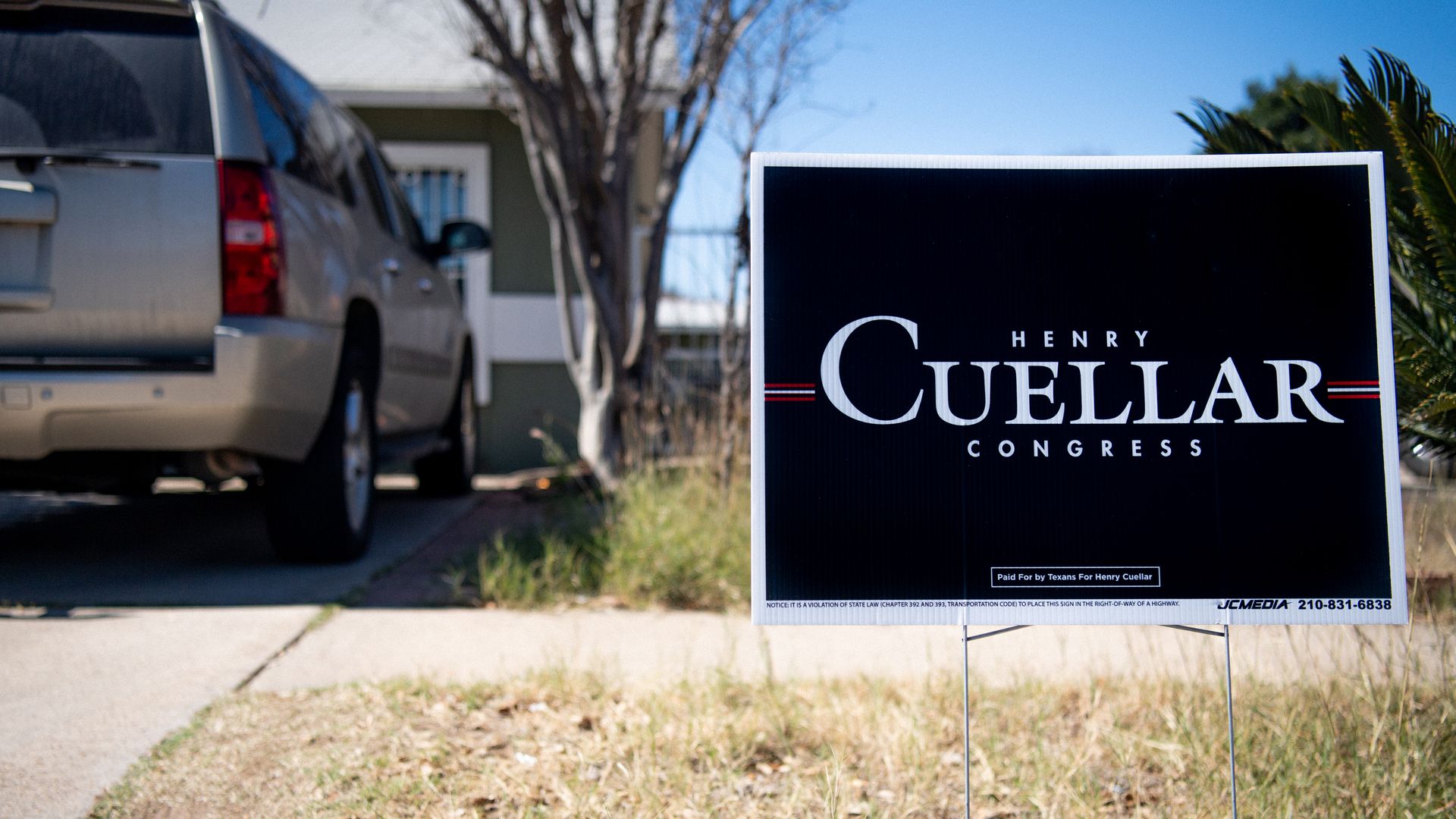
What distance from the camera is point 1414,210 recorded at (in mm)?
3213

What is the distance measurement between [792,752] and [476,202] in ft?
24.8

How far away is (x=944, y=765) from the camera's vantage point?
9.27 ft

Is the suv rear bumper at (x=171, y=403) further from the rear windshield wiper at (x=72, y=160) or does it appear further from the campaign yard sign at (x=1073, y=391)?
the campaign yard sign at (x=1073, y=391)

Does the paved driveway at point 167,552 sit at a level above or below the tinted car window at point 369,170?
below

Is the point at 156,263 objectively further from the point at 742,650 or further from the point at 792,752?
the point at 792,752

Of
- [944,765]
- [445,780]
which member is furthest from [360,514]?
[944,765]

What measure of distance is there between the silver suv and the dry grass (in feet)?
4.64

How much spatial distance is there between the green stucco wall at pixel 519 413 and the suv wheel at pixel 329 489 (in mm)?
4594

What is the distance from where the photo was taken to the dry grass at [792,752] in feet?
8.23

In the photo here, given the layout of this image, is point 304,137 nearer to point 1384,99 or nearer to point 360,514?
point 360,514

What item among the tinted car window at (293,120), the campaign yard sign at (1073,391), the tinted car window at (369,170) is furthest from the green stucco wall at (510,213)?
the campaign yard sign at (1073,391)

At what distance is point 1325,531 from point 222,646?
3.16 m

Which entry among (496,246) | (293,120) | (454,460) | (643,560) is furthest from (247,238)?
(496,246)

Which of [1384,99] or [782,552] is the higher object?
[1384,99]
